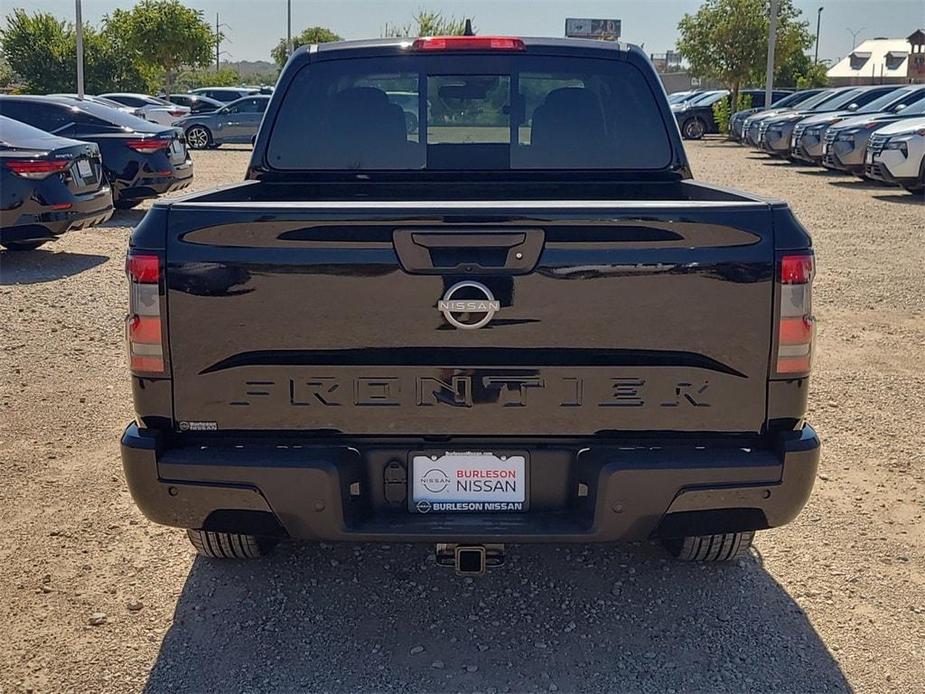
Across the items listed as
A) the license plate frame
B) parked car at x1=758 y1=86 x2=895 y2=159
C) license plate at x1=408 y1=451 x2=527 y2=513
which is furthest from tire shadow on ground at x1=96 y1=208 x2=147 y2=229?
parked car at x1=758 y1=86 x2=895 y2=159

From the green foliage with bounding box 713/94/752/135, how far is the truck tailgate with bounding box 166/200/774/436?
34247 millimetres

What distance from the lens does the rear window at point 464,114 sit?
14.1ft

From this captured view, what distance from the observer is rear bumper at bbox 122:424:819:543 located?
2967 mm

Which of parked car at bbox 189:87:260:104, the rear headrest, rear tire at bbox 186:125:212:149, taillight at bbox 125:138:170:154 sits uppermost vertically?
parked car at bbox 189:87:260:104

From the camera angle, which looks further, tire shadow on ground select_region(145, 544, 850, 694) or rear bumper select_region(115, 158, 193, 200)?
rear bumper select_region(115, 158, 193, 200)

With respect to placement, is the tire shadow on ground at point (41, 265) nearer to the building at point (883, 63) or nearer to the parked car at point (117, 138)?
the parked car at point (117, 138)

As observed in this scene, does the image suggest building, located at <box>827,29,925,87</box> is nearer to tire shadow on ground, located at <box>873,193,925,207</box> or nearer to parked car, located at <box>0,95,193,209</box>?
tire shadow on ground, located at <box>873,193,925,207</box>

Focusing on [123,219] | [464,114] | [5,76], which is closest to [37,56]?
[5,76]

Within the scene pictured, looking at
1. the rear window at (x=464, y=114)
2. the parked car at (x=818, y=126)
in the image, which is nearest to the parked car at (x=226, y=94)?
the parked car at (x=818, y=126)

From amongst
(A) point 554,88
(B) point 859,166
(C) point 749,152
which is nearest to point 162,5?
(C) point 749,152

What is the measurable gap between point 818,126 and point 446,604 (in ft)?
63.5

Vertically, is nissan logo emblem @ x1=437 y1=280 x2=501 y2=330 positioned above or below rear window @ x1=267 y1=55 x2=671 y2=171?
below

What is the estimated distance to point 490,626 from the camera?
3547 mm

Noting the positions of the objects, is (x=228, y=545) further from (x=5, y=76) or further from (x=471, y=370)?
(x=5, y=76)
